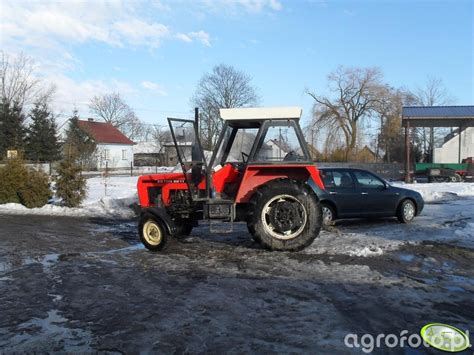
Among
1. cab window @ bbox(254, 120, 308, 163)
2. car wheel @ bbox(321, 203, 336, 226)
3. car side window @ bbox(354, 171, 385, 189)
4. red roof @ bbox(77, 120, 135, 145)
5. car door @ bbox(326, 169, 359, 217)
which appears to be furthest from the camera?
red roof @ bbox(77, 120, 135, 145)

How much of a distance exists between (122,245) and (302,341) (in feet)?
19.9

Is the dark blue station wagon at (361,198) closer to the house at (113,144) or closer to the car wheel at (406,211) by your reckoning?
the car wheel at (406,211)

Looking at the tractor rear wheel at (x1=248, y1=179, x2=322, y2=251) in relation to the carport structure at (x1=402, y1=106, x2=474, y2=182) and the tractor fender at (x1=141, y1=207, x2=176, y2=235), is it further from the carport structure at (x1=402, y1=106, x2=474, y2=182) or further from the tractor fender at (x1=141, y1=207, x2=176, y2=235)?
the carport structure at (x1=402, y1=106, x2=474, y2=182)

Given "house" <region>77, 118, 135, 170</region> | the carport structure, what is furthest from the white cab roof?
"house" <region>77, 118, 135, 170</region>

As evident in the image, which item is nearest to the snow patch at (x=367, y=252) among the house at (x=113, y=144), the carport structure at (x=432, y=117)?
the carport structure at (x=432, y=117)

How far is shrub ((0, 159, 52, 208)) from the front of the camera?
17016 mm

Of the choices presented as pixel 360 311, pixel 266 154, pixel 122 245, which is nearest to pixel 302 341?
pixel 360 311

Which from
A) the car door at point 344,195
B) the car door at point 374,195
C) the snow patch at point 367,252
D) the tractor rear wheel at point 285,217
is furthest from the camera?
the car door at point 374,195

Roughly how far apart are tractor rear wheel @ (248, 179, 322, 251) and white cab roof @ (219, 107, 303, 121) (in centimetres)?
117

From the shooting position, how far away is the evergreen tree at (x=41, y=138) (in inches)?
1977

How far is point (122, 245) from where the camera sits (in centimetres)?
961

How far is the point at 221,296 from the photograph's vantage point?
570 centimetres

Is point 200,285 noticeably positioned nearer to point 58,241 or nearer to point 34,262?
point 34,262

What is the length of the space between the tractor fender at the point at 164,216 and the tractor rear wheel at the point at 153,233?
0.07 metres
